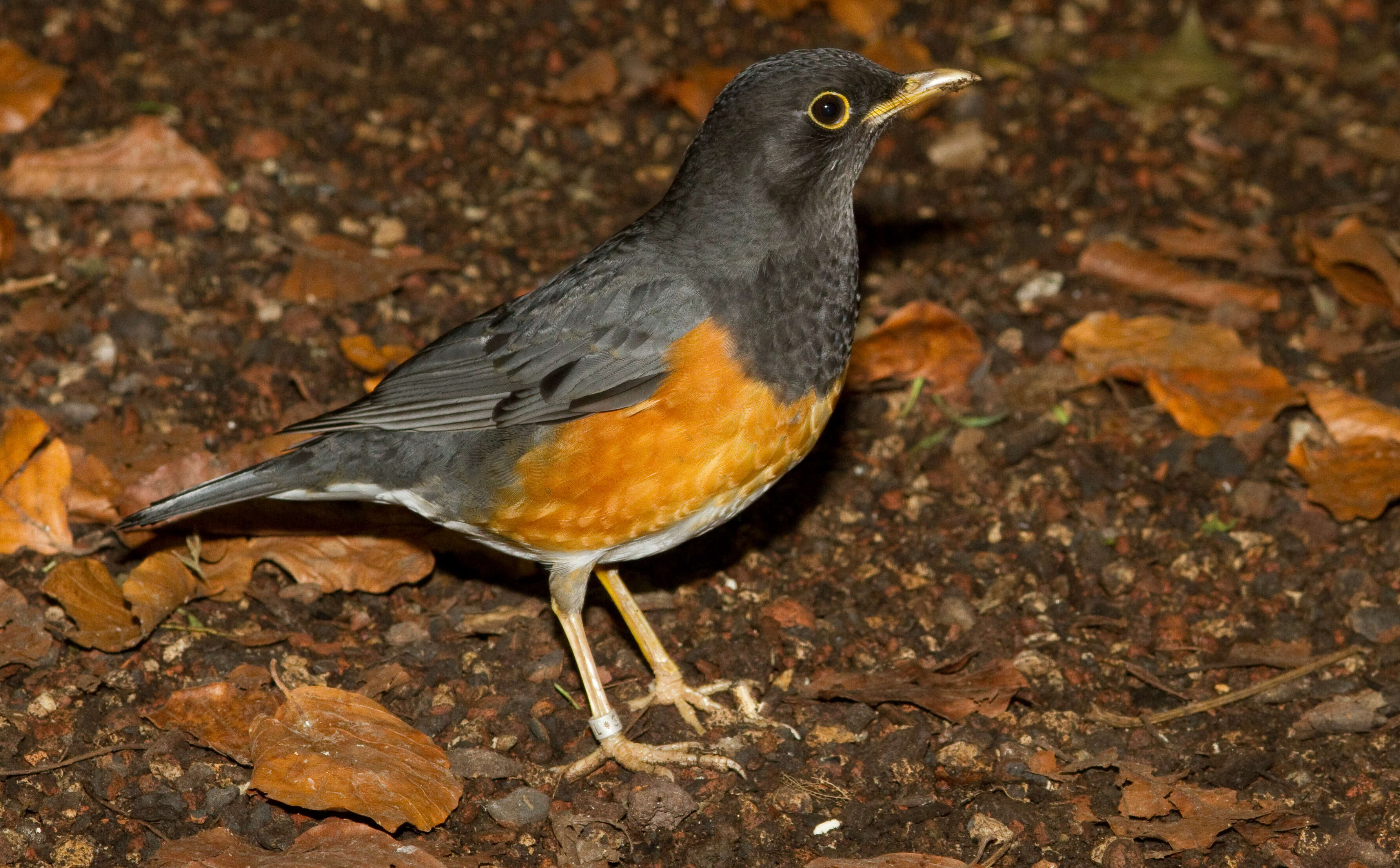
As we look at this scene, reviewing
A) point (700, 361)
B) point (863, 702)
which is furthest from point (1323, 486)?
point (700, 361)

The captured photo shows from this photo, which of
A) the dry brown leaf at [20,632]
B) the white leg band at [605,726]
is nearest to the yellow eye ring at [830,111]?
the white leg band at [605,726]

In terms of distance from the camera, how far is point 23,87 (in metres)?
7.42

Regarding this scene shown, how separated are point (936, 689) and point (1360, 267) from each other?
11.9ft

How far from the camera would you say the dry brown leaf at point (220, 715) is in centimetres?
486

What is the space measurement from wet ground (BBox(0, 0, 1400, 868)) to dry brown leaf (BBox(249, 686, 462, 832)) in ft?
0.43

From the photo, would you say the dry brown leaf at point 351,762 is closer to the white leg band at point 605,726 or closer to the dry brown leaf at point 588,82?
the white leg band at point 605,726

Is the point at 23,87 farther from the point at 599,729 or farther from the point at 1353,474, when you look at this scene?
the point at 1353,474

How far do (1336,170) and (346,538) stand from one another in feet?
19.4

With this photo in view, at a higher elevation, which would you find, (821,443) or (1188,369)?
(1188,369)

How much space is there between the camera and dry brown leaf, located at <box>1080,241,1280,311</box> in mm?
7039

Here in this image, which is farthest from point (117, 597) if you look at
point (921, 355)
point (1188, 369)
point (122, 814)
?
point (1188, 369)

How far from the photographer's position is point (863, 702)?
5.20 m

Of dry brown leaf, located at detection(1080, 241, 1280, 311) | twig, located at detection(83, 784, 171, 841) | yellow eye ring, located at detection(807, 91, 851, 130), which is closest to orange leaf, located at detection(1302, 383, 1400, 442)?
dry brown leaf, located at detection(1080, 241, 1280, 311)

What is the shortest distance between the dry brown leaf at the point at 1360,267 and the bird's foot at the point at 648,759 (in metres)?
4.28
